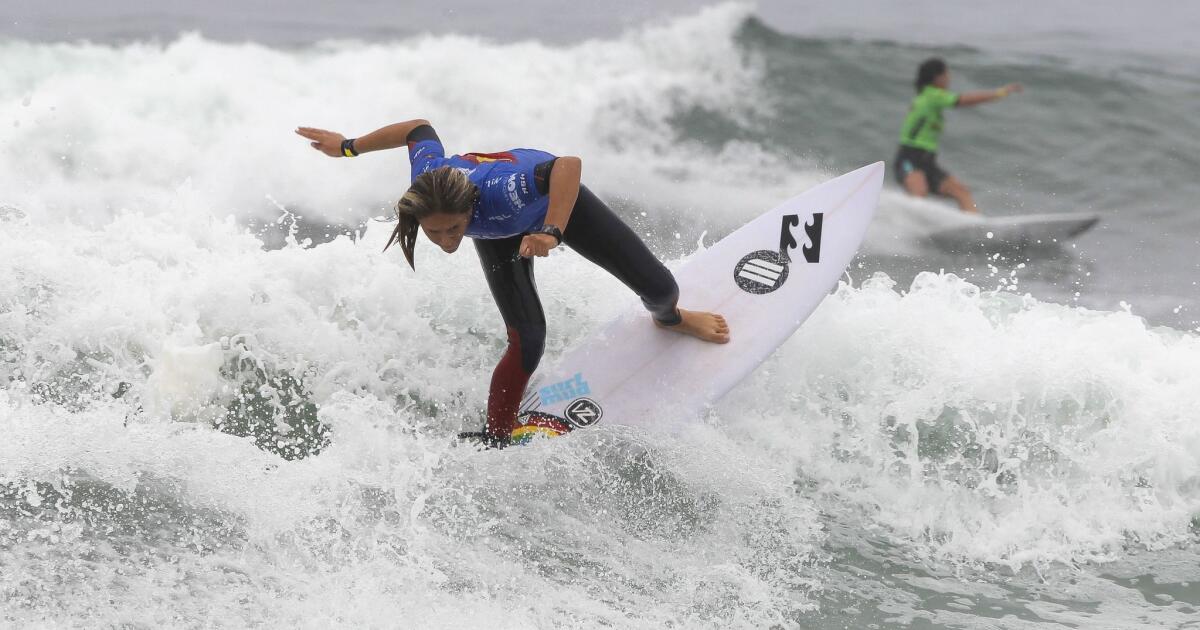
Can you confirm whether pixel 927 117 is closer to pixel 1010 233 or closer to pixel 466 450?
pixel 1010 233

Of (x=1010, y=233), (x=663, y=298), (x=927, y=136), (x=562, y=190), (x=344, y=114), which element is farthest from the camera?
(x=344, y=114)

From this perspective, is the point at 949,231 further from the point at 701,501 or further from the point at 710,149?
the point at 701,501

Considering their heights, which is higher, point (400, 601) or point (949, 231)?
point (949, 231)

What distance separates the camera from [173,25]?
489 inches

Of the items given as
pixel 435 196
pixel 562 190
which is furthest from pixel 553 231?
pixel 435 196

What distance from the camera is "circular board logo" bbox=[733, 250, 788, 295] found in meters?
4.77

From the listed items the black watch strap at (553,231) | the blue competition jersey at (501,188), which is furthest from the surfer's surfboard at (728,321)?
the black watch strap at (553,231)

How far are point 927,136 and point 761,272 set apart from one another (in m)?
4.25

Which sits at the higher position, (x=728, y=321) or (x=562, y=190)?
(x=562, y=190)

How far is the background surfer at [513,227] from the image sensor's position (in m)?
3.34

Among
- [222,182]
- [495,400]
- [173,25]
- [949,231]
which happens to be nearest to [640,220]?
[949,231]

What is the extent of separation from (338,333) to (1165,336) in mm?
4148

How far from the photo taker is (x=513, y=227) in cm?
361

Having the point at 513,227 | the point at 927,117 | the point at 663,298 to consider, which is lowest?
the point at 663,298
